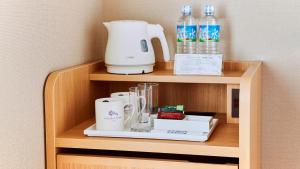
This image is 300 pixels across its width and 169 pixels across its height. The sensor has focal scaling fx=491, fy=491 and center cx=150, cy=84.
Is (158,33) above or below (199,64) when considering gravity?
above

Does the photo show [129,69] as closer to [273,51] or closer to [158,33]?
[158,33]

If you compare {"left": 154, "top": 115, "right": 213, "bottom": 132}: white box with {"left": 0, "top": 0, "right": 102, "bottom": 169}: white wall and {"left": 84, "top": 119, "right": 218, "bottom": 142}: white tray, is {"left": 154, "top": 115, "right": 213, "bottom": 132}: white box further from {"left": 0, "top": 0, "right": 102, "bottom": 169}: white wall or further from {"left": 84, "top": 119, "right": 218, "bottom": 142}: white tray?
{"left": 0, "top": 0, "right": 102, "bottom": 169}: white wall

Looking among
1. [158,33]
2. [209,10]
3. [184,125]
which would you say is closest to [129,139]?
[184,125]

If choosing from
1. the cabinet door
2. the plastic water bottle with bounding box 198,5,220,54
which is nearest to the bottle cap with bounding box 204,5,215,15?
the plastic water bottle with bounding box 198,5,220,54

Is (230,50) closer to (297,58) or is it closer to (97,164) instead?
(297,58)

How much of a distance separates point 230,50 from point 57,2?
0.70 m

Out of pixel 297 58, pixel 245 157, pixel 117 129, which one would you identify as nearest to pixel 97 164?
pixel 117 129

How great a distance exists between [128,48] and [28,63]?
18.5 inches

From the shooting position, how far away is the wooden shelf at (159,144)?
1.37 m

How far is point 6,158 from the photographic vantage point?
4.14 ft

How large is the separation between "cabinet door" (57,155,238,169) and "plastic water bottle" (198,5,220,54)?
0.55 metres

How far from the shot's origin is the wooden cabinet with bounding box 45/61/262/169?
4.46ft

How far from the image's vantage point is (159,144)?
→ 1405mm

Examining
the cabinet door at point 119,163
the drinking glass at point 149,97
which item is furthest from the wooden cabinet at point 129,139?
the drinking glass at point 149,97
